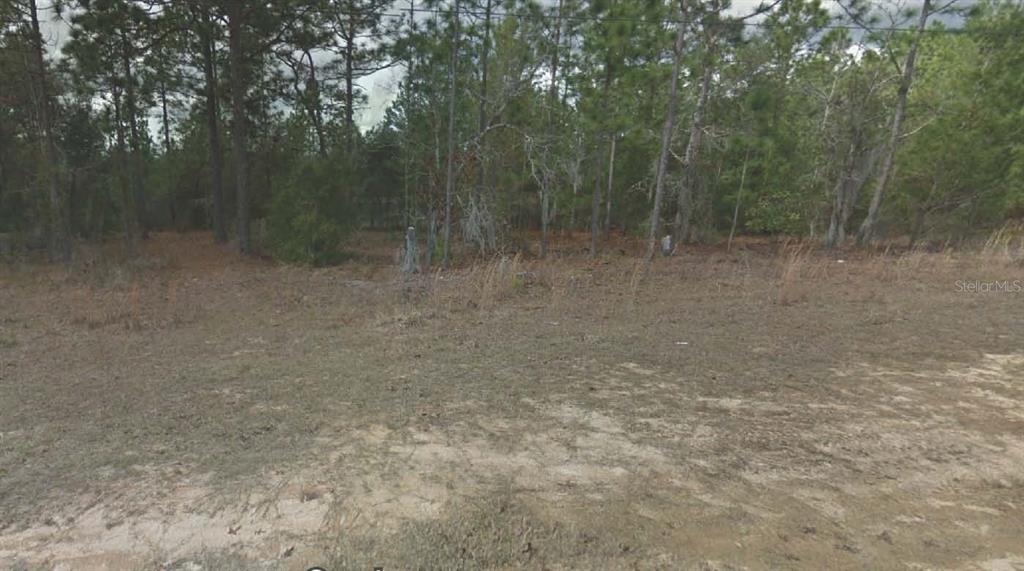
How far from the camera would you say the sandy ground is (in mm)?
2088

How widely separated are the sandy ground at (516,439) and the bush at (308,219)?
5585mm

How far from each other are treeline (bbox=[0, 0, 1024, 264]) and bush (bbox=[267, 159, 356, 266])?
0.06 meters

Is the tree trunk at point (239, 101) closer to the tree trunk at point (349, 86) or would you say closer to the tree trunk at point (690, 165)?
the tree trunk at point (349, 86)

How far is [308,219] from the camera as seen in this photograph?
39.0ft

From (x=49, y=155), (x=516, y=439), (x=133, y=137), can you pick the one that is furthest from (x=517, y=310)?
(x=133, y=137)

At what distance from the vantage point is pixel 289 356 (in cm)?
485

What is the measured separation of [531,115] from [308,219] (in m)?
6.11

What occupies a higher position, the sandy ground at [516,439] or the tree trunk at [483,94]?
the tree trunk at [483,94]

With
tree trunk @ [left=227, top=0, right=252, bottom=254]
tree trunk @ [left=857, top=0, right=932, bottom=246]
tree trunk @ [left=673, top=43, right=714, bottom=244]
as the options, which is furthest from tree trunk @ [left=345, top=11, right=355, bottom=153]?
tree trunk @ [left=857, top=0, right=932, bottom=246]

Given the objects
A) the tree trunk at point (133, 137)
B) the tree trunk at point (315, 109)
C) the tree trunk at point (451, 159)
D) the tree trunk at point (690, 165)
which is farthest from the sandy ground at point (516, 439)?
the tree trunk at point (315, 109)

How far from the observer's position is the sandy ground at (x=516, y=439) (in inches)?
82.2

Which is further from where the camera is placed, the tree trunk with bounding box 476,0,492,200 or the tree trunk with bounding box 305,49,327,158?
the tree trunk with bounding box 305,49,327,158

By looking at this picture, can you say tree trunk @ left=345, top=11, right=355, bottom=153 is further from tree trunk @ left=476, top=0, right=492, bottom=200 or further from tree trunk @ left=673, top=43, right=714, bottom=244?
tree trunk @ left=673, top=43, right=714, bottom=244

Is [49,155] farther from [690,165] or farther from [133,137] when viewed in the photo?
[690,165]
